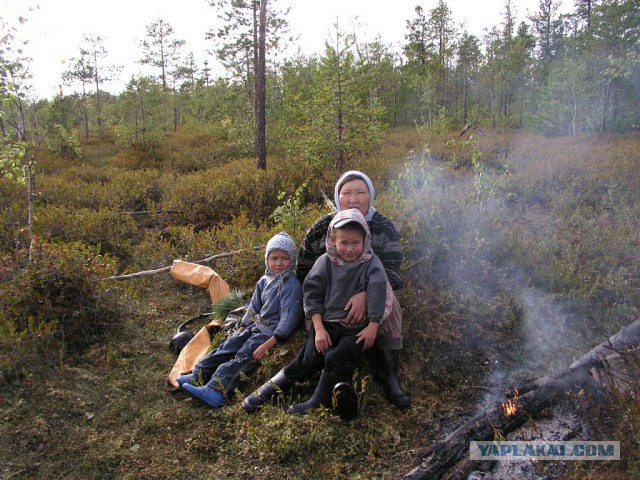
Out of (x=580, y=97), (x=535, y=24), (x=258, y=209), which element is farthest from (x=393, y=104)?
(x=258, y=209)

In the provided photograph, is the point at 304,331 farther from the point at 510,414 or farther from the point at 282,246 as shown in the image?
the point at 510,414

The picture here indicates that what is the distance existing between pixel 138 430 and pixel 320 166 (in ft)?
27.5

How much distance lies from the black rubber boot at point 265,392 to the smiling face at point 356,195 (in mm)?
1611

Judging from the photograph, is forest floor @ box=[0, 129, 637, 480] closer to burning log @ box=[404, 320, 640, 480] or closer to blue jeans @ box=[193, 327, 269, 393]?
blue jeans @ box=[193, 327, 269, 393]

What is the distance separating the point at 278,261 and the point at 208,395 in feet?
4.34

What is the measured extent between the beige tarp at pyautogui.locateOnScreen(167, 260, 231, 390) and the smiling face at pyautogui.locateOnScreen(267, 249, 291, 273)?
1083mm

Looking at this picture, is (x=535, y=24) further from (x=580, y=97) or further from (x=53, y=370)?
(x=53, y=370)

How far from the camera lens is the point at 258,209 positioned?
8859 millimetres

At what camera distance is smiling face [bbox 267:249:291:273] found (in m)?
3.83

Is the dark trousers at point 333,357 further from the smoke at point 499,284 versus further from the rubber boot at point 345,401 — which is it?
the smoke at point 499,284

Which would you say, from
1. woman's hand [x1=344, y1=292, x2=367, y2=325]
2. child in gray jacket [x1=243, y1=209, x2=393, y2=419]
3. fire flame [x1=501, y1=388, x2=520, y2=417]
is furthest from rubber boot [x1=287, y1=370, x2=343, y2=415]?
fire flame [x1=501, y1=388, x2=520, y2=417]

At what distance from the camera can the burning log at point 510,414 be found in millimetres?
2564

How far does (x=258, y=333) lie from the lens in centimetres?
373

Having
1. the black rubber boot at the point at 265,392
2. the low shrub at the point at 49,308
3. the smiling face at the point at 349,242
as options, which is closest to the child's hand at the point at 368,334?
the smiling face at the point at 349,242
